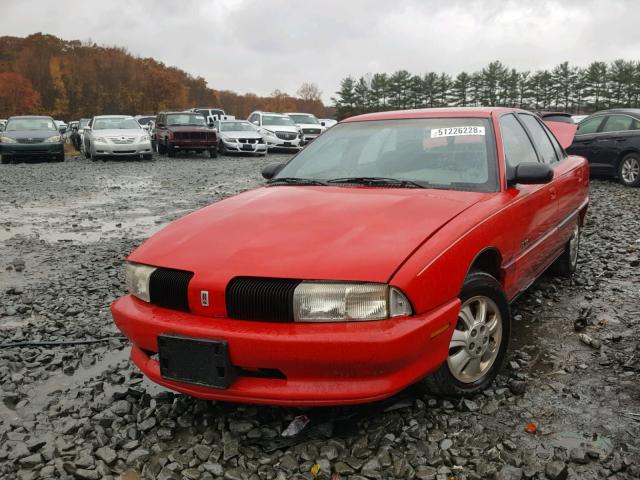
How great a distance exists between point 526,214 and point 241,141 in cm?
1931

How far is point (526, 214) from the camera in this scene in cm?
358

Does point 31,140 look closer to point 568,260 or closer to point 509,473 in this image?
point 568,260

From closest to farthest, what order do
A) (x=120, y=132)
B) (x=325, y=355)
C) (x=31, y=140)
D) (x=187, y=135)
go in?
(x=325, y=355) → (x=31, y=140) → (x=120, y=132) → (x=187, y=135)

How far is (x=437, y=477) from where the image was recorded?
234cm

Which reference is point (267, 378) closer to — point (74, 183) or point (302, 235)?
point (302, 235)

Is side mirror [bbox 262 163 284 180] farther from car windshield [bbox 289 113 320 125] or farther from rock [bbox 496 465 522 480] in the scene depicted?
car windshield [bbox 289 113 320 125]

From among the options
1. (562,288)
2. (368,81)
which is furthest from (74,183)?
(368,81)

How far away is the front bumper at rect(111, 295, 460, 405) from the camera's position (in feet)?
7.56

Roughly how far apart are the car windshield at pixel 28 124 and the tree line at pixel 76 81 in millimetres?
59114

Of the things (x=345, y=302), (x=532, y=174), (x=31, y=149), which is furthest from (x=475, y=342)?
(x=31, y=149)

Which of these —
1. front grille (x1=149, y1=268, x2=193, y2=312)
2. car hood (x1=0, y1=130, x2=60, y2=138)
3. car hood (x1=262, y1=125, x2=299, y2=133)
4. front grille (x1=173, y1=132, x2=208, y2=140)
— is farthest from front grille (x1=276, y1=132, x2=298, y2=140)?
front grille (x1=149, y1=268, x2=193, y2=312)

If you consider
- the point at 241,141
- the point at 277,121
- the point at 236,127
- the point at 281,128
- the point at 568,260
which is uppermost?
the point at 277,121

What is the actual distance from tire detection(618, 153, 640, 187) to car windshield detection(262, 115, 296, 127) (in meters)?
15.7

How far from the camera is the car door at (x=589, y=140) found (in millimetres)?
11672
